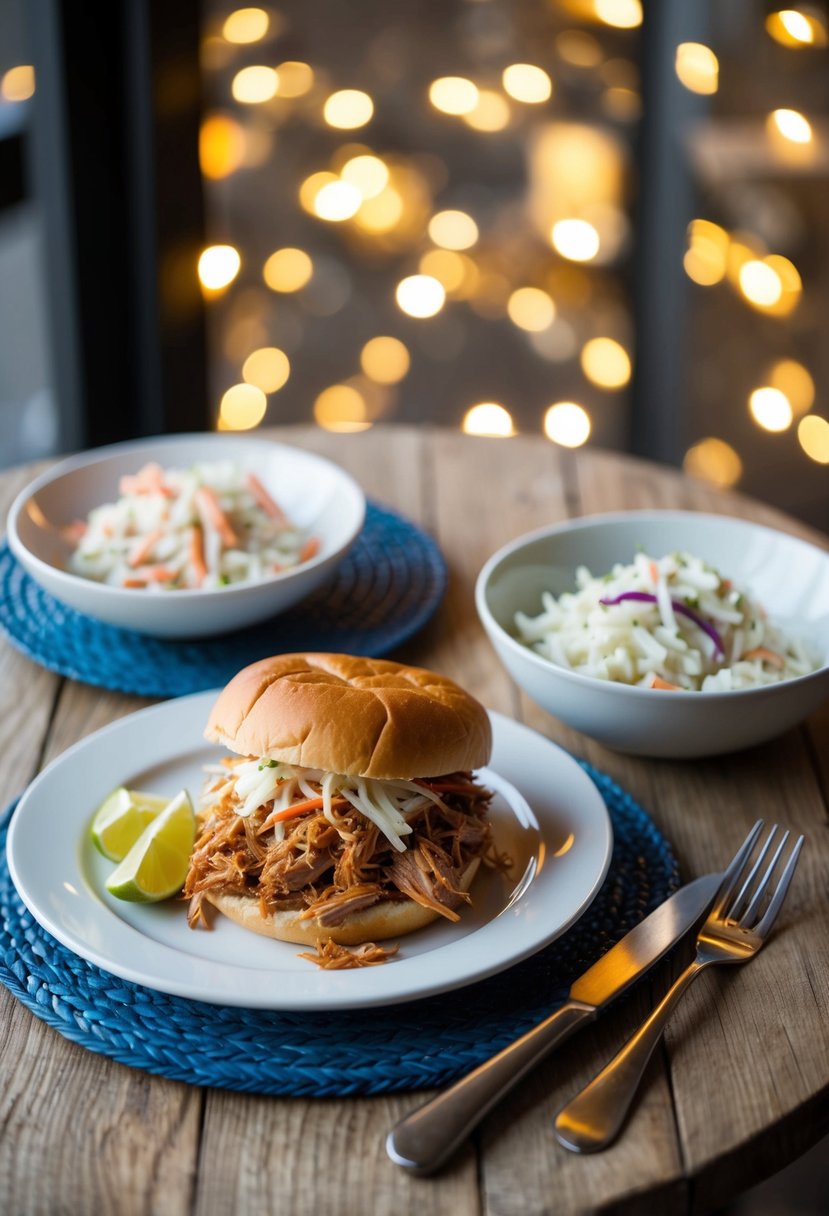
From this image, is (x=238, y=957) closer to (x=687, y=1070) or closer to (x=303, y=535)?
(x=687, y=1070)

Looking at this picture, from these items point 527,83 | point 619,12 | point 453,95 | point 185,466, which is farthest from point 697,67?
point 185,466

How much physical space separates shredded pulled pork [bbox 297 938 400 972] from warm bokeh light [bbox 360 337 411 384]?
12.2ft

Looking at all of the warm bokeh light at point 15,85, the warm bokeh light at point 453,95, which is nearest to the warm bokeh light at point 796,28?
the warm bokeh light at point 453,95

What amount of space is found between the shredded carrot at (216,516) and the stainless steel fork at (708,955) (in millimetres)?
878

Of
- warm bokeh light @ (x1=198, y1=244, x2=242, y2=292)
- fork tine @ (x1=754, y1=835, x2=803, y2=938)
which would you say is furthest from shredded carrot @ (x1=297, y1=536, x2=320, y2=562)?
warm bokeh light @ (x1=198, y1=244, x2=242, y2=292)

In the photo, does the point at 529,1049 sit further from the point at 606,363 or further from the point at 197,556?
the point at 606,363

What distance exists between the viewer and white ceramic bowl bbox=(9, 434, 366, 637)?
165 cm

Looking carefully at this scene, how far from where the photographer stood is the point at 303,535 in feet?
6.46

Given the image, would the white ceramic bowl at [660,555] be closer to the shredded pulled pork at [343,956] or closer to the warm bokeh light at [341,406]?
the shredded pulled pork at [343,956]

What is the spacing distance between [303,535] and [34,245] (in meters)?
2.56

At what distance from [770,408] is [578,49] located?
142cm

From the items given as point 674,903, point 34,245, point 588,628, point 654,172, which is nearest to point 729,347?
point 654,172

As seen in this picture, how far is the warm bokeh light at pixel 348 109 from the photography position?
4199mm

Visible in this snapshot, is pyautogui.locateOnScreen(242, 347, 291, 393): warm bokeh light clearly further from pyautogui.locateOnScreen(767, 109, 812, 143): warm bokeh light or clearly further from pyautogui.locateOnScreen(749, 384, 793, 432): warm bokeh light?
pyautogui.locateOnScreen(767, 109, 812, 143): warm bokeh light
